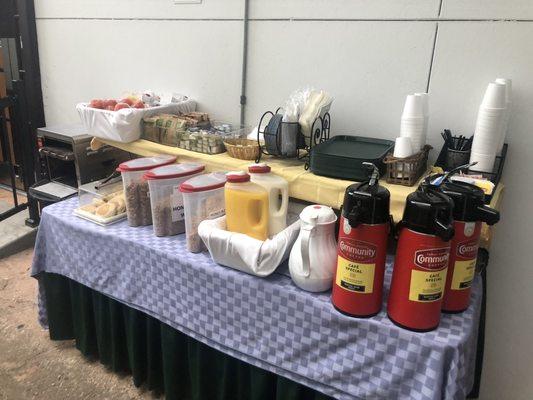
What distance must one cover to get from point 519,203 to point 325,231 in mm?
877

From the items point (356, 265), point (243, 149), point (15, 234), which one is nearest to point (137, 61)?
point (243, 149)

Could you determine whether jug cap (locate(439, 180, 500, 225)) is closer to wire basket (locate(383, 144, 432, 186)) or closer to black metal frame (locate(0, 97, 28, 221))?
wire basket (locate(383, 144, 432, 186))

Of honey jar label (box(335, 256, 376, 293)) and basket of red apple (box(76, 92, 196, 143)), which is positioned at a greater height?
basket of red apple (box(76, 92, 196, 143))

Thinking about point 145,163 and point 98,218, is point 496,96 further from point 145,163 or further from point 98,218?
point 98,218

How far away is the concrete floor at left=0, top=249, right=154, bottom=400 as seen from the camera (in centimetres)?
182

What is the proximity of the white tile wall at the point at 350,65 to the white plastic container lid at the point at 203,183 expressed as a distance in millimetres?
578

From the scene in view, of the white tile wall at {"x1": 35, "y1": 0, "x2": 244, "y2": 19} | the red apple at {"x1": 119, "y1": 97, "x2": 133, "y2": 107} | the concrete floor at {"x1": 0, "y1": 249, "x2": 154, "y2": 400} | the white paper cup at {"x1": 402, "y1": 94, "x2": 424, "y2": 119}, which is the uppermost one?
the white tile wall at {"x1": 35, "y1": 0, "x2": 244, "y2": 19}

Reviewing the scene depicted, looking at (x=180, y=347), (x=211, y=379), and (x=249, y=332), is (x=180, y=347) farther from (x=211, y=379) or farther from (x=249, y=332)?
(x=249, y=332)

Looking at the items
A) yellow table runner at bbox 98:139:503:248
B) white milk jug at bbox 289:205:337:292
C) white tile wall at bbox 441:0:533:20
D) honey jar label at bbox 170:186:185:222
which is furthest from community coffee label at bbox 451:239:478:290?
honey jar label at bbox 170:186:185:222

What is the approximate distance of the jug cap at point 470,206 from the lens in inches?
41.3

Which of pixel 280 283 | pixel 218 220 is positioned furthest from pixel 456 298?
pixel 218 220

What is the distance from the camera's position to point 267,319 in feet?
4.32

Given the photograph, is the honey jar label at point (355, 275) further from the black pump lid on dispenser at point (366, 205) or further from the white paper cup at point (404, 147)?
the white paper cup at point (404, 147)

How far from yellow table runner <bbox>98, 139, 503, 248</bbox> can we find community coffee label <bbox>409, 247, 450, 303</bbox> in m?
0.33
